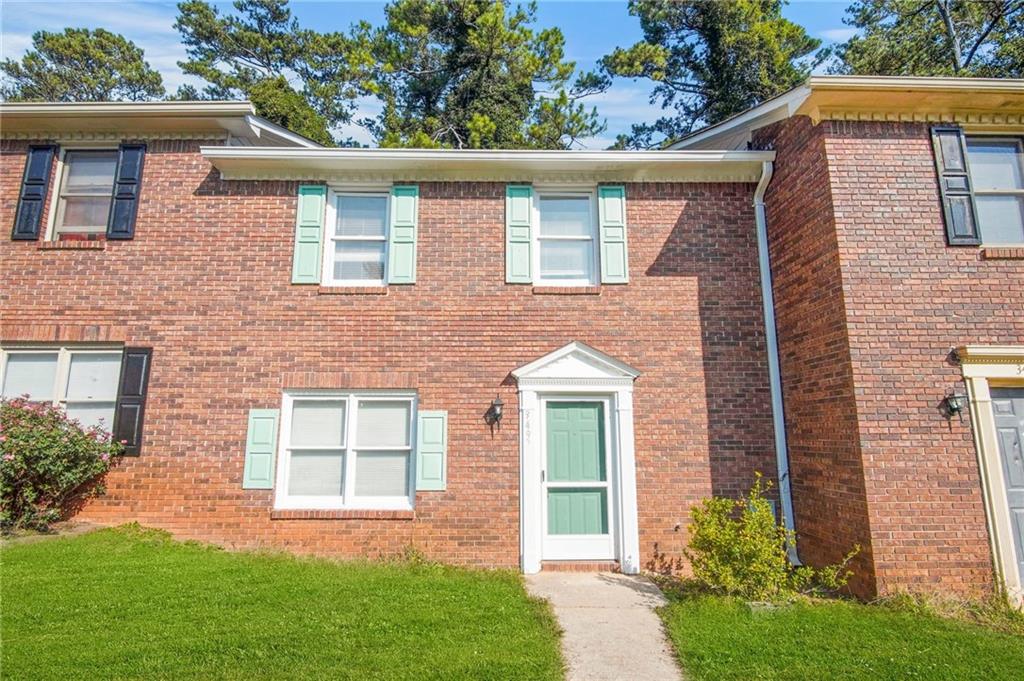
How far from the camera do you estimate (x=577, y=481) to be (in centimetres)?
680

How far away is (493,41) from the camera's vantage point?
694 inches

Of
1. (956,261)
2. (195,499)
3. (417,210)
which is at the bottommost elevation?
(195,499)

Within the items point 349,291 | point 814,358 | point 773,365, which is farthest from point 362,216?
point 814,358

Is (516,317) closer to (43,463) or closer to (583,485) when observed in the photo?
(583,485)

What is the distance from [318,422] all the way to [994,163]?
901 centimetres

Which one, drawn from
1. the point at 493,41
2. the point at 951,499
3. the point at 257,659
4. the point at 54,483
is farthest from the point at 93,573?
the point at 493,41

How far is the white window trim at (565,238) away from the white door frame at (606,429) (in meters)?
0.99

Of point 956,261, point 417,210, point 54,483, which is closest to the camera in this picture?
point 956,261

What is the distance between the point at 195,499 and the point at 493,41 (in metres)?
16.4

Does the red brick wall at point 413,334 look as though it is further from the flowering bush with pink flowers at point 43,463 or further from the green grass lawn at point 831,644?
the green grass lawn at point 831,644

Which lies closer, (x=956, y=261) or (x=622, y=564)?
(x=956, y=261)

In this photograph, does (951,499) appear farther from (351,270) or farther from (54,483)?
(54,483)

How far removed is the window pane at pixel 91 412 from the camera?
7020mm

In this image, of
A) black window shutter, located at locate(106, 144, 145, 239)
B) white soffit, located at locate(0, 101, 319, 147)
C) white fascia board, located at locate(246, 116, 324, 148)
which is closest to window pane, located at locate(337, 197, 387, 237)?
white fascia board, located at locate(246, 116, 324, 148)
